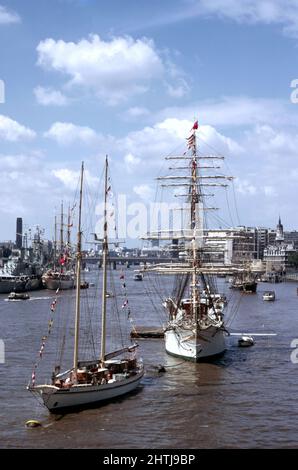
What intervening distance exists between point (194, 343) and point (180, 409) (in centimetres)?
1338

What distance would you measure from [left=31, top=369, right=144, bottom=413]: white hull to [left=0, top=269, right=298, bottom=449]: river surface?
0.53 m

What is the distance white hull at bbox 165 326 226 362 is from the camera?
4791 centimetres

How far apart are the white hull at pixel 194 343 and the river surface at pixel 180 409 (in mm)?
751

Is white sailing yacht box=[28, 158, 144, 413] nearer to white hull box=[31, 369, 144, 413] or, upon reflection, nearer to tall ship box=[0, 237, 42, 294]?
white hull box=[31, 369, 144, 413]

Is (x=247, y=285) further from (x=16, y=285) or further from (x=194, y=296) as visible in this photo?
(x=194, y=296)

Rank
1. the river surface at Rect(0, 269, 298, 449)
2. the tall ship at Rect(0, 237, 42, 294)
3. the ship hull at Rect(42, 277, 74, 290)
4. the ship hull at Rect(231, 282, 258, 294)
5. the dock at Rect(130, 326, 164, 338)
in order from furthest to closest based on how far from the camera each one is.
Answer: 1. the ship hull at Rect(42, 277, 74, 290)
2. the ship hull at Rect(231, 282, 258, 294)
3. the tall ship at Rect(0, 237, 42, 294)
4. the dock at Rect(130, 326, 164, 338)
5. the river surface at Rect(0, 269, 298, 449)

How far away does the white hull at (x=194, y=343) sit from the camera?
47.9 meters

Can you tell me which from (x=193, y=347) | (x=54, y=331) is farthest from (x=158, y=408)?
(x=54, y=331)

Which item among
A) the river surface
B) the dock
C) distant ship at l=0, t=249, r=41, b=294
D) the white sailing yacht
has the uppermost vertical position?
distant ship at l=0, t=249, r=41, b=294

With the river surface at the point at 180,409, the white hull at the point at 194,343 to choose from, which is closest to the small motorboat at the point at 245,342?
the river surface at the point at 180,409

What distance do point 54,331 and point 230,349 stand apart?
20160mm

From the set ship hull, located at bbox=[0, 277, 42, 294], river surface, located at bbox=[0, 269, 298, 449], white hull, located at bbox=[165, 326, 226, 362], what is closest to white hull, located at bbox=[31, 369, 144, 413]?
river surface, located at bbox=[0, 269, 298, 449]

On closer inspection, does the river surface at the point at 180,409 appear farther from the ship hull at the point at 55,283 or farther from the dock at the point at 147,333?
the ship hull at the point at 55,283

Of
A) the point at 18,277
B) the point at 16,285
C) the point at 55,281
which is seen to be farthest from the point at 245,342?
the point at 55,281
